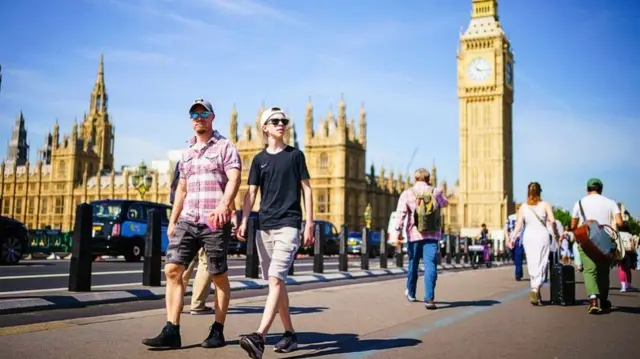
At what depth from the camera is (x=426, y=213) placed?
327 inches

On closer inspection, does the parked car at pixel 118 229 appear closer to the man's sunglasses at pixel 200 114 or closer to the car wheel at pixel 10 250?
the car wheel at pixel 10 250

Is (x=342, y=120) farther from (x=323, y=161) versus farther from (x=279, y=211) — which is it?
(x=279, y=211)

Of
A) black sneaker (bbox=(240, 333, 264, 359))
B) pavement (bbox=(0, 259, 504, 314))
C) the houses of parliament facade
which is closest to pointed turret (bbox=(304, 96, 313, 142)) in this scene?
the houses of parliament facade

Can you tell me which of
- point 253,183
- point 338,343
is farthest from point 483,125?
point 253,183

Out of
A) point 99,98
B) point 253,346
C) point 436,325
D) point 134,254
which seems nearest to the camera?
point 253,346

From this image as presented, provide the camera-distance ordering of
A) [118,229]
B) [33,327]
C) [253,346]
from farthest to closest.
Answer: [118,229] < [33,327] < [253,346]

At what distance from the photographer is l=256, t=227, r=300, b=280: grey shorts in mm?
4551

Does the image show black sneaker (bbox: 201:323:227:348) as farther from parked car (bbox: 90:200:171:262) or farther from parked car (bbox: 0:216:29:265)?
parked car (bbox: 90:200:171:262)

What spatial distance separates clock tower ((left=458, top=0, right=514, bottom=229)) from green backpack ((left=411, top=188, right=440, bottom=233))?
68651 mm

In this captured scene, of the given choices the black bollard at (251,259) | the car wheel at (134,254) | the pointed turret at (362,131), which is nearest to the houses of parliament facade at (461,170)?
the pointed turret at (362,131)

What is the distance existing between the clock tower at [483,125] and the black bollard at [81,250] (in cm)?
7007

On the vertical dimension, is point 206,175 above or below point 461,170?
below

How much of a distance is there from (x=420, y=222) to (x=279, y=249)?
403 centimetres

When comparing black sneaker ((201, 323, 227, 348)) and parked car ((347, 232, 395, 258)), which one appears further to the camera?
parked car ((347, 232, 395, 258))
